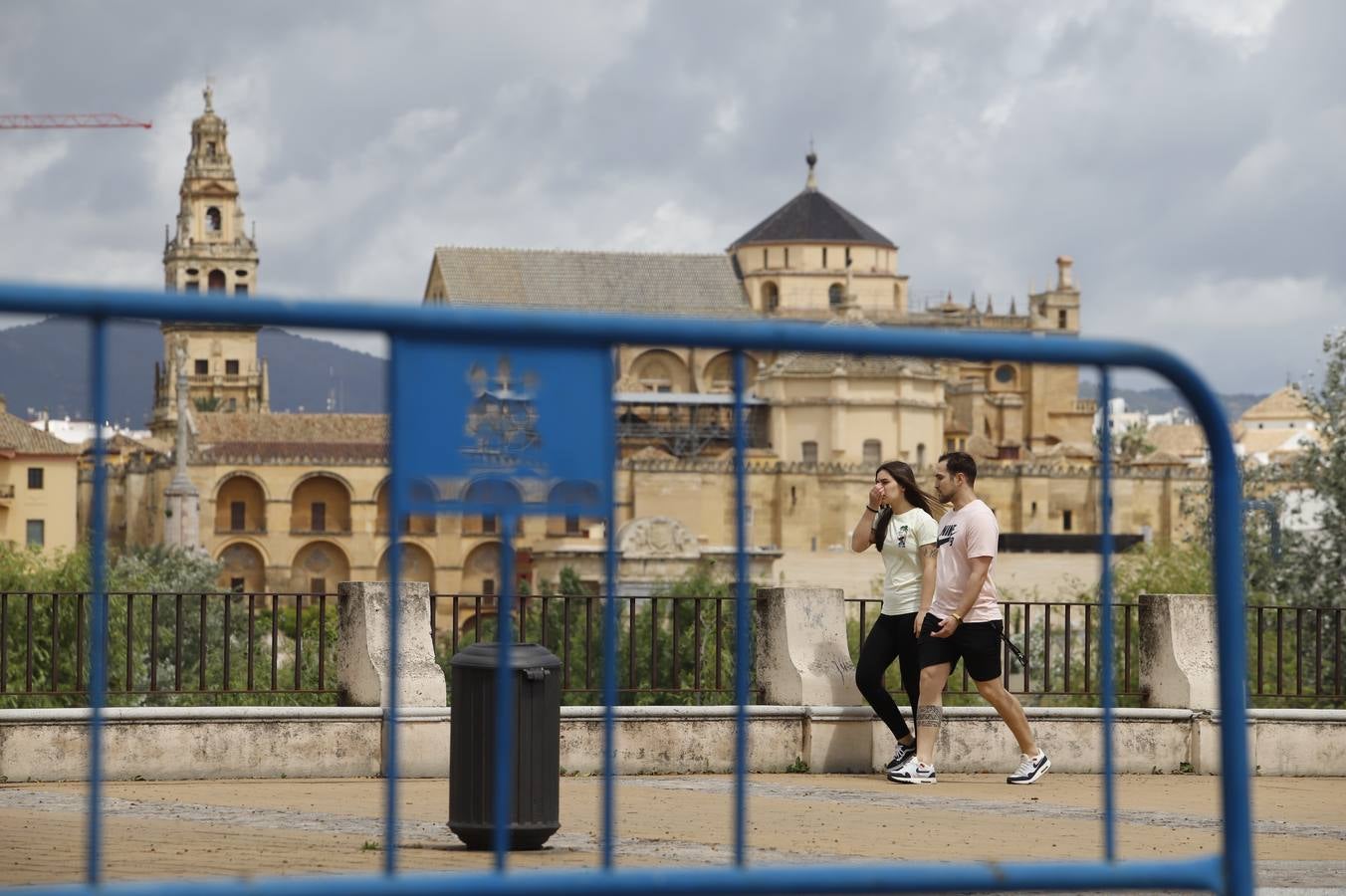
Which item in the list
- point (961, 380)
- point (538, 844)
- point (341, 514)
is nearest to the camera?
point (538, 844)

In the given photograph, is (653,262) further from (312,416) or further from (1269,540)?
(1269,540)

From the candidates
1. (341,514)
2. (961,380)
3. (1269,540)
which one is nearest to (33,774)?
(1269,540)

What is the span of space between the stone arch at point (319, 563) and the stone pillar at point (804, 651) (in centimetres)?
9260

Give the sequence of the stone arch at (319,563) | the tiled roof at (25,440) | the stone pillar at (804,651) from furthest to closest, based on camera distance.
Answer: the stone arch at (319,563)
the tiled roof at (25,440)
the stone pillar at (804,651)

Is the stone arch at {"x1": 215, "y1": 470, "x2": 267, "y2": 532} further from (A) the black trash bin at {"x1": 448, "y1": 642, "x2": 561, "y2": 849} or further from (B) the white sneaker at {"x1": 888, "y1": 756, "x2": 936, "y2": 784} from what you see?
(A) the black trash bin at {"x1": 448, "y1": 642, "x2": 561, "y2": 849}

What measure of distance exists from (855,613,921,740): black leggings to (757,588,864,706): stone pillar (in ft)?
2.94

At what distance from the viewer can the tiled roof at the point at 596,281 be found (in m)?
117

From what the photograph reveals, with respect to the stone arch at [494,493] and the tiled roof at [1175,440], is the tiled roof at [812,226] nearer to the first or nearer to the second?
the tiled roof at [1175,440]

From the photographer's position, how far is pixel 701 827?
310 inches

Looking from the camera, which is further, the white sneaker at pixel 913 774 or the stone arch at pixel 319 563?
the stone arch at pixel 319 563

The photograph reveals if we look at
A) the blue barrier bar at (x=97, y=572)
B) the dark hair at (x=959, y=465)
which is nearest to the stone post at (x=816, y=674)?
the dark hair at (x=959, y=465)

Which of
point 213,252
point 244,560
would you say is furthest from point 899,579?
point 213,252

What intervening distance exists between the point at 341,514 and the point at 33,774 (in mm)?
94334

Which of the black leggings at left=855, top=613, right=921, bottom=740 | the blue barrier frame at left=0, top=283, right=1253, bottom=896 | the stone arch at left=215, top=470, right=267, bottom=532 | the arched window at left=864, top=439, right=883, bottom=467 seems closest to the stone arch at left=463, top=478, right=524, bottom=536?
the blue barrier frame at left=0, top=283, right=1253, bottom=896
